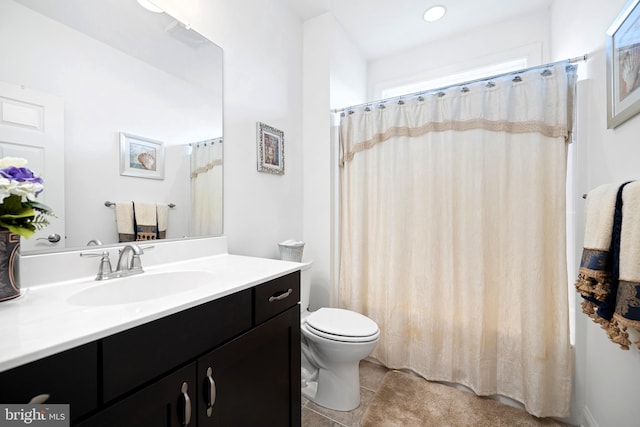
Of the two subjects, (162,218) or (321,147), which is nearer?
(162,218)

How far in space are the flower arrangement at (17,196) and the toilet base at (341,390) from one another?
4.89ft

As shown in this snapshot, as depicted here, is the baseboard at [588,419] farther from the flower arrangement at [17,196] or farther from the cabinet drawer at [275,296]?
the flower arrangement at [17,196]

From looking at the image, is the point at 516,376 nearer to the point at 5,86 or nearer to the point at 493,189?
the point at 493,189

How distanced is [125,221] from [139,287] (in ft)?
0.96

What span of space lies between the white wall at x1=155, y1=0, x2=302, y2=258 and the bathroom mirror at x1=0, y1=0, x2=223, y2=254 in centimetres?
11

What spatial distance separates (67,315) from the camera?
0.62m

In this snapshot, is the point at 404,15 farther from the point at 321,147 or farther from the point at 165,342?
the point at 165,342

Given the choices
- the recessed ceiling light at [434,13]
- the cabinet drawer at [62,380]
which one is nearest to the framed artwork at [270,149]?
the cabinet drawer at [62,380]

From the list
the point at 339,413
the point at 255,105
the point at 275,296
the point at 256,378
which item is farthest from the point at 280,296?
the point at 255,105

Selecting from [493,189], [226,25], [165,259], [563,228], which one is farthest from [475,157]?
[165,259]

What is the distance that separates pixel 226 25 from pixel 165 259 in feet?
4.44

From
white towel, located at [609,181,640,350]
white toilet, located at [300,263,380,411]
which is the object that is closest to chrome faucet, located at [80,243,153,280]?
white toilet, located at [300,263,380,411]

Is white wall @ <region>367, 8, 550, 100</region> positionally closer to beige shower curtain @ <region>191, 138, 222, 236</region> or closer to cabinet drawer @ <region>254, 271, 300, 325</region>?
beige shower curtain @ <region>191, 138, 222, 236</region>

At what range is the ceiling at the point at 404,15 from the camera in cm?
188
